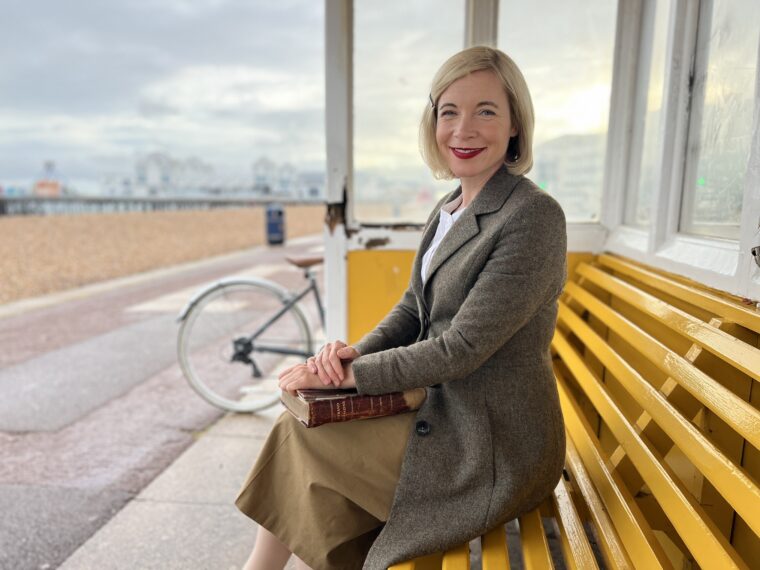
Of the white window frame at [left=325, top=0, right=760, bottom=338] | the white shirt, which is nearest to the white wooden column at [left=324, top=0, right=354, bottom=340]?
the white window frame at [left=325, top=0, right=760, bottom=338]

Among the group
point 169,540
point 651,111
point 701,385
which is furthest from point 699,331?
point 169,540

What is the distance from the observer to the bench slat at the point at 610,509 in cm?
129

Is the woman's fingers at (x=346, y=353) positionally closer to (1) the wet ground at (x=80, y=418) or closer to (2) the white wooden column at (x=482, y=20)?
(1) the wet ground at (x=80, y=418)

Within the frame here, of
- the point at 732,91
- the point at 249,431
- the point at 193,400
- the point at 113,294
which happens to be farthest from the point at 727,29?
the point at 113,294

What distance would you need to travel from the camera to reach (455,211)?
74.9 inches

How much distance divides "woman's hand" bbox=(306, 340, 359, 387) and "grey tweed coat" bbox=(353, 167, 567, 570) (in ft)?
0.27

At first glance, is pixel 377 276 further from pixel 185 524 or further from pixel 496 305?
pixel 496 305

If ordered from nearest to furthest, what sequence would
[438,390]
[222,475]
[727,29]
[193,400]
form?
[438,390] < [727,29] < [222,475] < [193,400]

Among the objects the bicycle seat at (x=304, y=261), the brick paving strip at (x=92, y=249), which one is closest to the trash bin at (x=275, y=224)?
the brick paving strip at (x=92, y=249)

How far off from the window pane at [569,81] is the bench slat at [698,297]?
2.71 feet

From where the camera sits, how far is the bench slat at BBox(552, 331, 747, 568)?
3.54 feet

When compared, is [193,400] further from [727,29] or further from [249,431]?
[727,29]

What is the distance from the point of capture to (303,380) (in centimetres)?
166

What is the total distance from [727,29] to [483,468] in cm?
166
